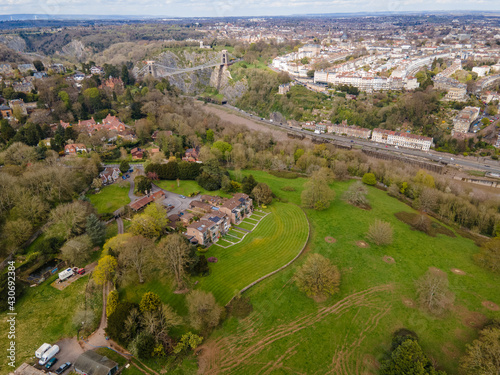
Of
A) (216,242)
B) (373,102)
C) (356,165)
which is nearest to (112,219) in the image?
(216,242)

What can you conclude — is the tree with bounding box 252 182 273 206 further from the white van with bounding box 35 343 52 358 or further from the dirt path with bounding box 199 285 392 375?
the white van with bounding box 35 343 52 358

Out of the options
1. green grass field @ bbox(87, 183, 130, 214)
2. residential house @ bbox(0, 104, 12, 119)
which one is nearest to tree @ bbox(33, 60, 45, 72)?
residential house @ bbox(0, 104, 12, 119)

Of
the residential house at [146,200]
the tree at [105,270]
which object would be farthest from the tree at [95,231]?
the residential house at [146,200]

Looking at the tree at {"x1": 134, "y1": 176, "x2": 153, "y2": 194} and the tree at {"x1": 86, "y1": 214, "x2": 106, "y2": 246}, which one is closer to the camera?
the tree at {"x1": 86, "y1": 214, "x2": 106, "y2": 246}

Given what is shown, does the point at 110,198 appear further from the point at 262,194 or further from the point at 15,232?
the point at 262,194

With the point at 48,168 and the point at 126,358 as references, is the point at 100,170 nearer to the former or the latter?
the point at 48,168

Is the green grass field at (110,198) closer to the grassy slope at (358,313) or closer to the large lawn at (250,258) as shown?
the large lawn at (250,258)
